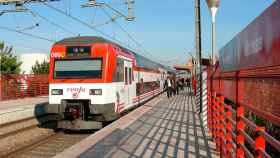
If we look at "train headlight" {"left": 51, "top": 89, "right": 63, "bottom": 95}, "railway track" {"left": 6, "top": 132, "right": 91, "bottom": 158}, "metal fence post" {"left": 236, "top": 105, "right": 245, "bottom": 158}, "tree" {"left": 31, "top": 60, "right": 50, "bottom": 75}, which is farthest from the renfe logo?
"tree" {"left": 31, "top": 60, "right": 50, "bottom": 75}

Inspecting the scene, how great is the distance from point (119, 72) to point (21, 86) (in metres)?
18.6

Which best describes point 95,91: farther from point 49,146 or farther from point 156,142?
point 156,142

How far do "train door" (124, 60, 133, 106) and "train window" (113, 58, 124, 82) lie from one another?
64 centimetres

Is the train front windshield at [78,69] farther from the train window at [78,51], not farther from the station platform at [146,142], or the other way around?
the station platform at [146,142]

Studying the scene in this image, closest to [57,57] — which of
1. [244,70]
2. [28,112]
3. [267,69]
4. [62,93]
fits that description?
[62,93]

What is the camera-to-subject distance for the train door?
14.0m

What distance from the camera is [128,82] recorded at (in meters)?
14.6

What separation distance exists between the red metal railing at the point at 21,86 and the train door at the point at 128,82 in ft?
47.1

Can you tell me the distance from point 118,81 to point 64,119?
7.17 feet

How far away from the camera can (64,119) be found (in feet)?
38.6

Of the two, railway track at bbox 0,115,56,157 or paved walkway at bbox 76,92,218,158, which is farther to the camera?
railway track at bbox 0,115,56,157

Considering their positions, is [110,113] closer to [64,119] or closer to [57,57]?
[64,119]

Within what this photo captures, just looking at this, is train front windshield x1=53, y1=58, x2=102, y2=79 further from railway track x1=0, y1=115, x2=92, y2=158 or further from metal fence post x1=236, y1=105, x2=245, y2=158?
metal fence post x1=236, y1=105, x2=245, y2=158

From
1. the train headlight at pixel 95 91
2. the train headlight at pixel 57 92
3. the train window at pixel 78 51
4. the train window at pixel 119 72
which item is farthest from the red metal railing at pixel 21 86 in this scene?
the train headlight at pixel 95 91
